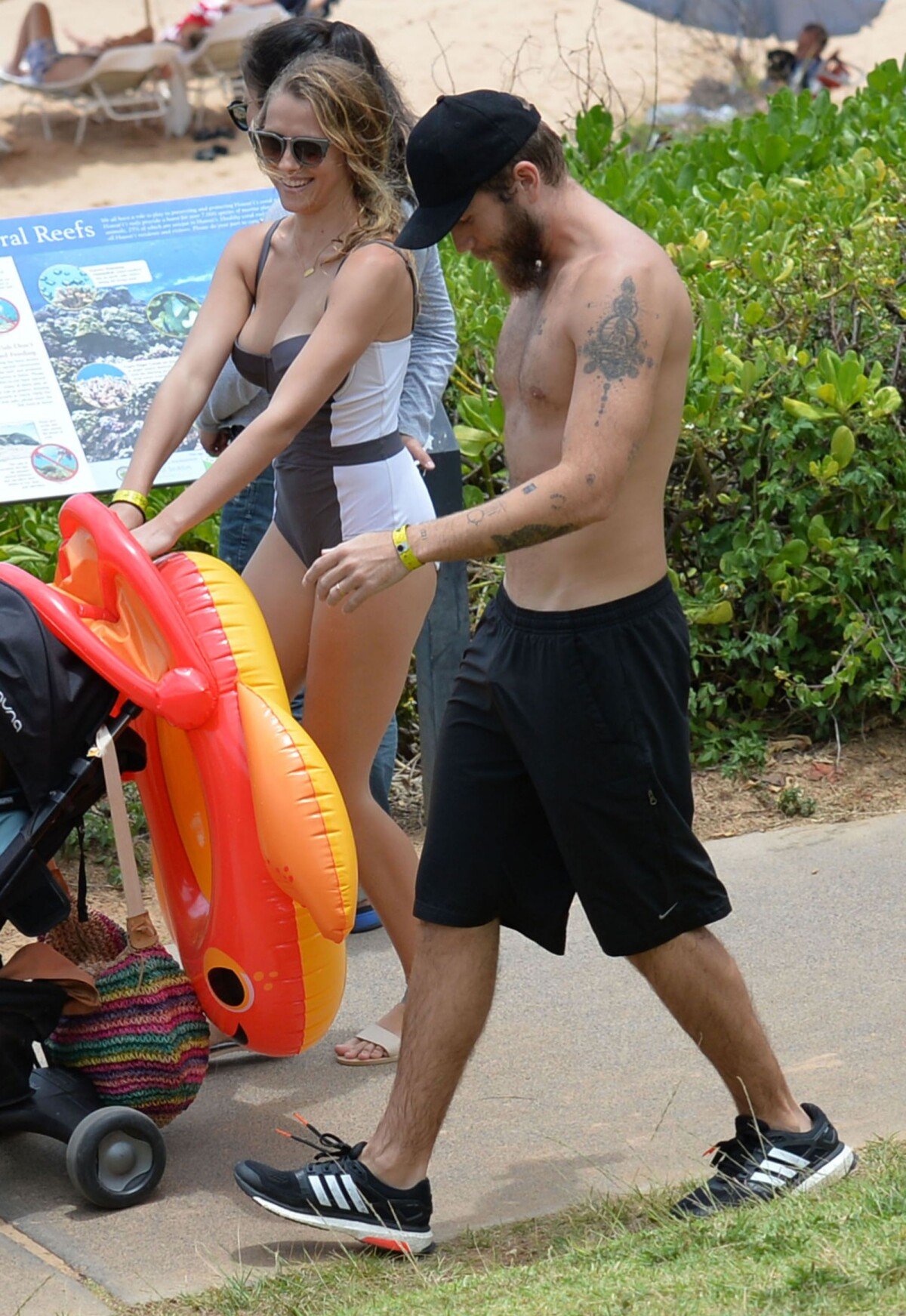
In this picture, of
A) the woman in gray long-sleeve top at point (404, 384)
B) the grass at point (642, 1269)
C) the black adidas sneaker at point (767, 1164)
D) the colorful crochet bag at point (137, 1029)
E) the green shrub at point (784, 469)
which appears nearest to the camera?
the grass at point (642, 1269)

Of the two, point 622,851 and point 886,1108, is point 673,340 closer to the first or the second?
point 622,851

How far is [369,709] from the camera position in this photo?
351 cm

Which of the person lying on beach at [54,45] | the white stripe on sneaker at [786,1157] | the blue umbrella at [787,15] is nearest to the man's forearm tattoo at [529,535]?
the white stripe on sneaker at [786,1157]

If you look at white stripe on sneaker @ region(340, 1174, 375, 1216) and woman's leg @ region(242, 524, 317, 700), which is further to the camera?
woman's leg @ region(242, 524, 317, 700)

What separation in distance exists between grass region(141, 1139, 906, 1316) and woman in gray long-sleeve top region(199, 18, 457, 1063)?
77 cm

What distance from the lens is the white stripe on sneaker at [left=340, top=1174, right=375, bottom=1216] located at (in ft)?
9.66

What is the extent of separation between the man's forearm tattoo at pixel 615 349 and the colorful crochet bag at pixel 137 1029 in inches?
45.2

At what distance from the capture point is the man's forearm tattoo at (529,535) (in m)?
2.70

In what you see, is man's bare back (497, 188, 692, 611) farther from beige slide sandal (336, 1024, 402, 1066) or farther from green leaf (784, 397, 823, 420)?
green leaf (784, 397, 823, 420)

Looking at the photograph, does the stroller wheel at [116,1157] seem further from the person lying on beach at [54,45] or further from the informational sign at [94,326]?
the person lying on beach at [54,45]

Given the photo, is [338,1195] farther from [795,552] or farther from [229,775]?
[795,552]

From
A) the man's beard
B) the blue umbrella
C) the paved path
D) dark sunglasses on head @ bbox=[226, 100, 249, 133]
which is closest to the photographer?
the man's beard

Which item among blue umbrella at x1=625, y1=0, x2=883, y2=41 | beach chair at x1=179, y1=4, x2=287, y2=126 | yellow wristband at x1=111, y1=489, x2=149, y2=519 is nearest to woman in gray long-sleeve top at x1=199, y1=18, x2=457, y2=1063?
yellow wristband at x1=111, y1=489, x2=149, y2=519

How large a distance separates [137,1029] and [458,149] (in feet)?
5.57
